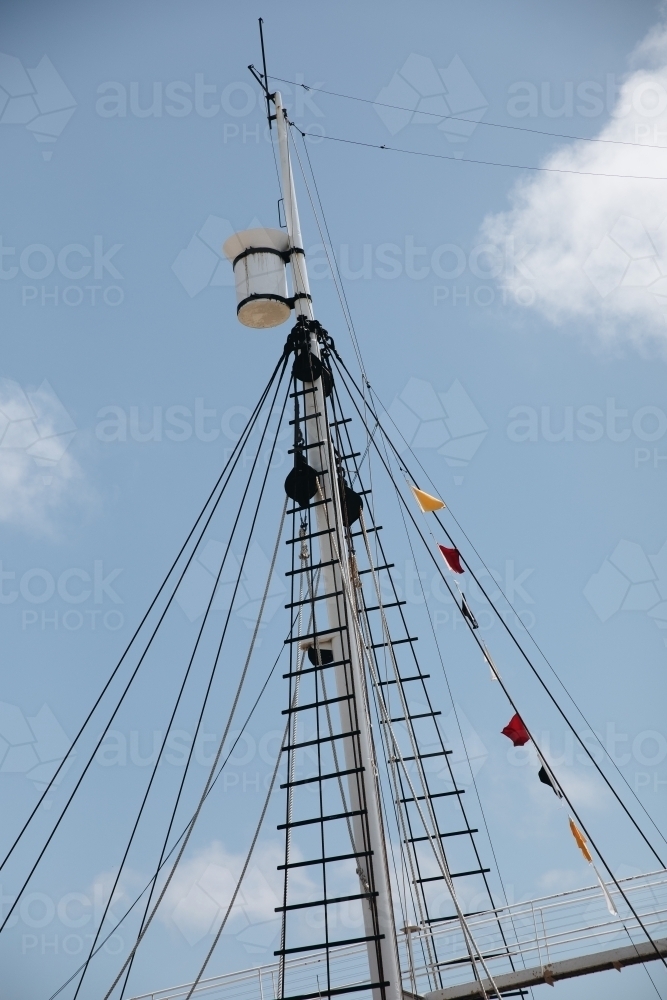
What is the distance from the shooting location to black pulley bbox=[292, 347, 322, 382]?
11.3m

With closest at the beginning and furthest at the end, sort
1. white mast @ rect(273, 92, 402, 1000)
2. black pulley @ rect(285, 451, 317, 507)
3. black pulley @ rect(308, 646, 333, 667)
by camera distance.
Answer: white mast @ rect(273, 92, 402, 1000), black pulley @ rect(308, 646, 333, 667), black pulley @ rect(285, 451, 317, 507)

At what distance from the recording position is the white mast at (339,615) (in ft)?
25.6

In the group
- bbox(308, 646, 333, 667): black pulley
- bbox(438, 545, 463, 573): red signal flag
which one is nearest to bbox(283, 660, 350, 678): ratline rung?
bbox(308, 646, 333, 667): black pulley

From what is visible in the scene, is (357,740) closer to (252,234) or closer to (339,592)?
(339,592)

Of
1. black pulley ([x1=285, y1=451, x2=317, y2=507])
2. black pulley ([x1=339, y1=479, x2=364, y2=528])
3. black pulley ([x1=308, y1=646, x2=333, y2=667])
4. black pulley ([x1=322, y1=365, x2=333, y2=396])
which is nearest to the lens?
black pulley ([x1=308, y1=646, x2=333, y2=667])

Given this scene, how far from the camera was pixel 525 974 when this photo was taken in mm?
10109

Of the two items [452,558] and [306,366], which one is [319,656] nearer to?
[452,558]

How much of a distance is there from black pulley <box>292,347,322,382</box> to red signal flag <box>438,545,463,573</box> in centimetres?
256

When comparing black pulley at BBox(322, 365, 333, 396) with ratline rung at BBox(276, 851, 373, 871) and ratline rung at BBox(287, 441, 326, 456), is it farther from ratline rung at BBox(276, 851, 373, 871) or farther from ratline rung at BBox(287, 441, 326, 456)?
ratline rung at BBox(276, 851, 373, 871)

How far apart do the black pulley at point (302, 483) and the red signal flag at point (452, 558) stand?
1827 mm

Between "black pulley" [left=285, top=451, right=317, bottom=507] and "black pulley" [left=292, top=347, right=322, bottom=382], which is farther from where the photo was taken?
"black pulley" [left=292, top=347, right=322, bottom=382]

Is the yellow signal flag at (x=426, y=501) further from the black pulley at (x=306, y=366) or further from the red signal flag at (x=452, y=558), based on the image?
the black pulley at (x=306, y=366)

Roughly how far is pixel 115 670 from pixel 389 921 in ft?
13.6

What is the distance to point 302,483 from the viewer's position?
34.7ft
